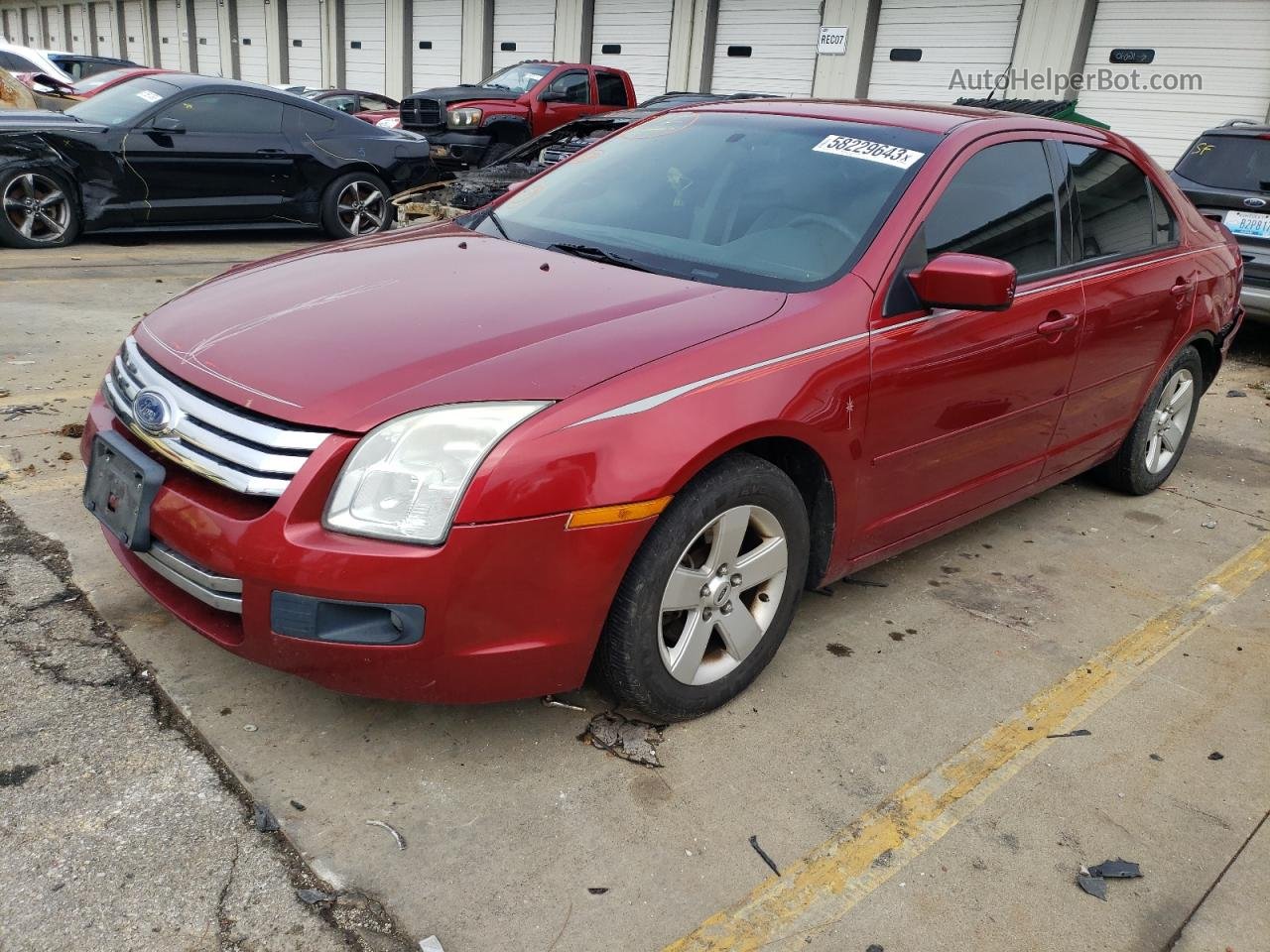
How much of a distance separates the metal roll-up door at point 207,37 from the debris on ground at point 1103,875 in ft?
116

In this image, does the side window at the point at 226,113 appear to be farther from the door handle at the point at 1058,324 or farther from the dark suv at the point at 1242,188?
the door handle at the point at 1058,324

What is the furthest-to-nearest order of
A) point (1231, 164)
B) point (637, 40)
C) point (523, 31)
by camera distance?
point (523, 31) < point (637, 40) < point (1231, 164)

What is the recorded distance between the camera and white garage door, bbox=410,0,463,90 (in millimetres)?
23797

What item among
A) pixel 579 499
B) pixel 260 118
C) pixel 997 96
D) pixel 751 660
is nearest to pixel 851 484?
pixel 751 660

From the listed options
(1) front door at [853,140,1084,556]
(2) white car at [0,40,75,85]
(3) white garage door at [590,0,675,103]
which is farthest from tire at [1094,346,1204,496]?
(3) white garage door at [590,0,675,103]

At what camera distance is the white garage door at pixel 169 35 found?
35.1m

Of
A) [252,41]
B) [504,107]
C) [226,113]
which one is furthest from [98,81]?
[252,41]

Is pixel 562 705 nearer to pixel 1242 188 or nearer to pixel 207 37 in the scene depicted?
pixel 1242 188

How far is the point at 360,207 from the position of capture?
10.2 meters

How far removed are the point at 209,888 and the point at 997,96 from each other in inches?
593

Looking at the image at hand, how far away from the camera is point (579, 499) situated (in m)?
2.35

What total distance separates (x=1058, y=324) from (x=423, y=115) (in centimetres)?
1159

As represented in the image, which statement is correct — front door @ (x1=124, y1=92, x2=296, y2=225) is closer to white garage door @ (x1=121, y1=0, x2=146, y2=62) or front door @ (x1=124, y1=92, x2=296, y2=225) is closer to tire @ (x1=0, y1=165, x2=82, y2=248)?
tire @ (x1=0, y1=165, x2=82, y2=248)

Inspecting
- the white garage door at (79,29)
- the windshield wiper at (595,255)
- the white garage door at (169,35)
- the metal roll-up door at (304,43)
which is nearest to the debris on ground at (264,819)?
the windshield wiper at (595,255)
